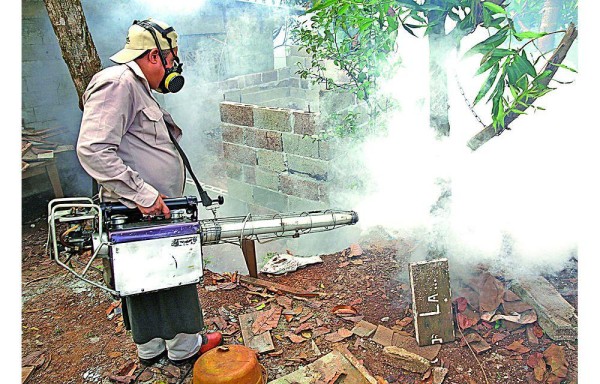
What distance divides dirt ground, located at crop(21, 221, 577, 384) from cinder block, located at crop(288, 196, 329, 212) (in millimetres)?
984

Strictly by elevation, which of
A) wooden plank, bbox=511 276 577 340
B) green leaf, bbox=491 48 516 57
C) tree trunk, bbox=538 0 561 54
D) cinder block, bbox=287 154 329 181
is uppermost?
tree trunk, bbox=538 0 561 54

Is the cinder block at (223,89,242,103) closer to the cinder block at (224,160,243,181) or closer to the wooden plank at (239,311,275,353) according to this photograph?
the cinder block at (224,160,243,181)

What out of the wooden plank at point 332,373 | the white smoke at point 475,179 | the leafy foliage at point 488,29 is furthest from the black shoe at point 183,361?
the leafy foliage at point 488,29

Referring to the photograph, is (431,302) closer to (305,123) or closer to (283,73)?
(305,123)

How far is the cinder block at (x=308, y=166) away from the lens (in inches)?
249

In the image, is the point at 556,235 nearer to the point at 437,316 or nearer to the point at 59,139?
the point at 437,316

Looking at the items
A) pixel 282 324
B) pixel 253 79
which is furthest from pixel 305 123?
pixel 253 79

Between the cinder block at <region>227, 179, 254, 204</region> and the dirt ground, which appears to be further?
the cinder block at <region>227, 179, 254, 204</region>

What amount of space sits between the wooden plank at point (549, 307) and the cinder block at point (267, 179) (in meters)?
3.54

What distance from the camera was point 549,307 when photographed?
3998mm

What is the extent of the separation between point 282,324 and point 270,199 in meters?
2.91

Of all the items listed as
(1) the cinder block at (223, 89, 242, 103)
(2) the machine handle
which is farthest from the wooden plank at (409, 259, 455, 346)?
(1) the cinder block at (223, 89, 242, 103)

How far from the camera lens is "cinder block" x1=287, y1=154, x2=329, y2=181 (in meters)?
6.32

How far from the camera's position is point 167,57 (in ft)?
11.2
